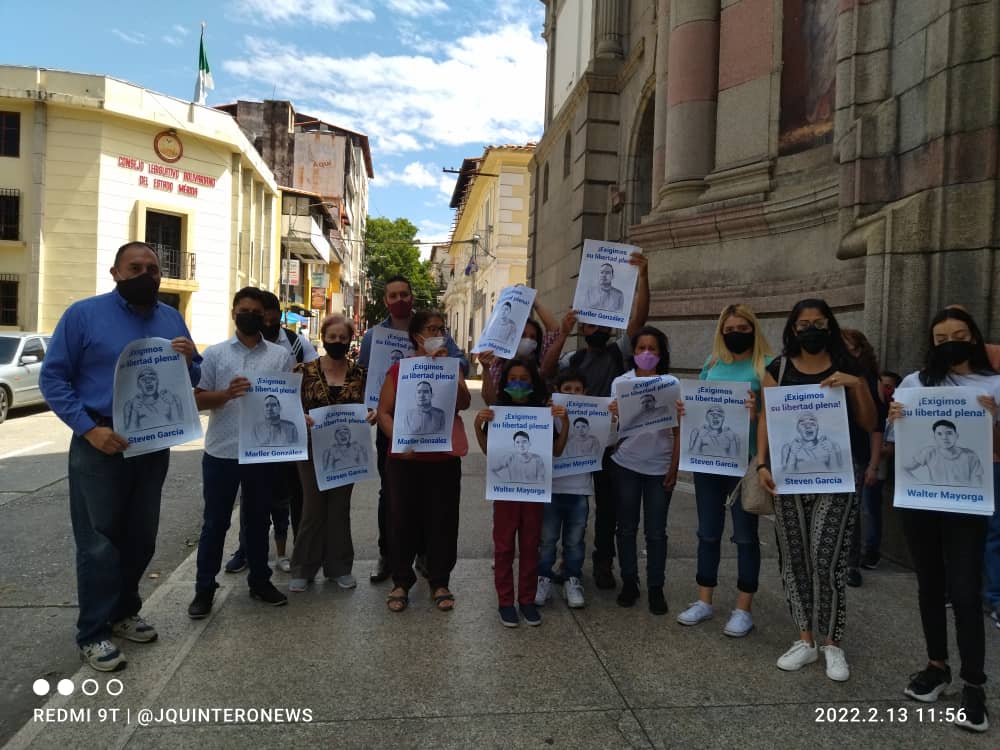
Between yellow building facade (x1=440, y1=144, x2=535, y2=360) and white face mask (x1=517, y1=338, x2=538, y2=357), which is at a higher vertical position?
yellow building facade (x1=440, y1=144, x2=535, y2=360)

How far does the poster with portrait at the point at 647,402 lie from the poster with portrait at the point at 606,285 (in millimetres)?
509

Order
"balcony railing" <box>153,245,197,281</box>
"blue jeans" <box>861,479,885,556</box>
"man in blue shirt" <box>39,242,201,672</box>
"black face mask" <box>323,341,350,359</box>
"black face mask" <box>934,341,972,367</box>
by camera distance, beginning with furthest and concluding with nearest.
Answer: "balcony railing" <box>153,245,197,281</box>
"blue jeans" <box>861,479,885,556</box>
"black face mask" <box>323,341,350,359</box>
"man in blue shirt" <box>39,242,201,672</box>
"black face mask" <box>934,341,972,367</box>

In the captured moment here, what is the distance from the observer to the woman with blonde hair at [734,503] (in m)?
4.13

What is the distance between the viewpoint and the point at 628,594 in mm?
4609

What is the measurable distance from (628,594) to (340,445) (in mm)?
2100

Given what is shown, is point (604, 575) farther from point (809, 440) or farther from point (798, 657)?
point (809, 440)

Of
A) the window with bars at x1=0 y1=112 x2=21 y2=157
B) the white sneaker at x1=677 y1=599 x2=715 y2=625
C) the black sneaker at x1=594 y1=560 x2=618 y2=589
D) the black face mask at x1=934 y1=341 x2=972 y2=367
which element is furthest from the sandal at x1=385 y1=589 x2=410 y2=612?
the window with bars at x1=0 y1=112 x2=21 y2=157

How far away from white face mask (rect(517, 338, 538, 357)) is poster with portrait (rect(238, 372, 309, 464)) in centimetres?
143

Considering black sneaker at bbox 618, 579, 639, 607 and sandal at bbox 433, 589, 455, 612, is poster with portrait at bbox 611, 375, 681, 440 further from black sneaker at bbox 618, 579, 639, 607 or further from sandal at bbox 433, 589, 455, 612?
sandal at bbox 433, 589, 455, 612

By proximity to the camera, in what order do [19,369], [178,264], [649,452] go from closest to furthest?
[649,452] → [19,369] → [178,264]

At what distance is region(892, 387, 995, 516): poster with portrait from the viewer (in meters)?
3.27

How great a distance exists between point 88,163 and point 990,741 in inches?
1219

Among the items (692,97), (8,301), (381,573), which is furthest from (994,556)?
(8,301)

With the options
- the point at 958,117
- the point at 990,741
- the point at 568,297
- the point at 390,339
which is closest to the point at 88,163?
the point at 568,297
